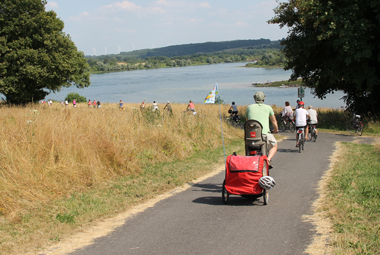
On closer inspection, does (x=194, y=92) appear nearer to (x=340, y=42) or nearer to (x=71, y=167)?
(x=340, y=42)

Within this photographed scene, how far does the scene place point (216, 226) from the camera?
5.27 meters

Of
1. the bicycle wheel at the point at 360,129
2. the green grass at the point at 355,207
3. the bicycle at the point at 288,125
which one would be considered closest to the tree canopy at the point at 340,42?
the bicycle wheel at the point at 360,129

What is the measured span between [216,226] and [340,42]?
18.3 m

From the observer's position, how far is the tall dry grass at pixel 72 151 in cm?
661

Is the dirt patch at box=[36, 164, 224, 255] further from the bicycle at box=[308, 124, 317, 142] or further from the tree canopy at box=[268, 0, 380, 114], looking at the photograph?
the tree canopy at box=[268, 0, 380, 114]

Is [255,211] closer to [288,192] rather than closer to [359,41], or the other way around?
[288,192]

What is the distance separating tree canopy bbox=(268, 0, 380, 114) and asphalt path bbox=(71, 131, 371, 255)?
1562 centimetres

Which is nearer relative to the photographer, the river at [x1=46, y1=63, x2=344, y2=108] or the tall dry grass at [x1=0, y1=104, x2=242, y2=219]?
the tall dry grass at [x1=0, y1=104, x2=242, y2=219]

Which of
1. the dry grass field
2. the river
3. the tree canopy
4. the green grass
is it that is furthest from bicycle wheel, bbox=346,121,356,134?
the dry grass field

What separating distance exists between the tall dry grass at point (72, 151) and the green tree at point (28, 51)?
20.5 metres

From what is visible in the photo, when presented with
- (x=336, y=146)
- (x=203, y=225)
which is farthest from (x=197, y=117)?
(x=203, y=225)

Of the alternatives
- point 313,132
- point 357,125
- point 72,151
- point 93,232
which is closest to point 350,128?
point 357,125

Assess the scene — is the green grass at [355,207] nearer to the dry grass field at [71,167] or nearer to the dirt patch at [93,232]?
the dirt patch at [93,232]

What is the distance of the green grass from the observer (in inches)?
175
